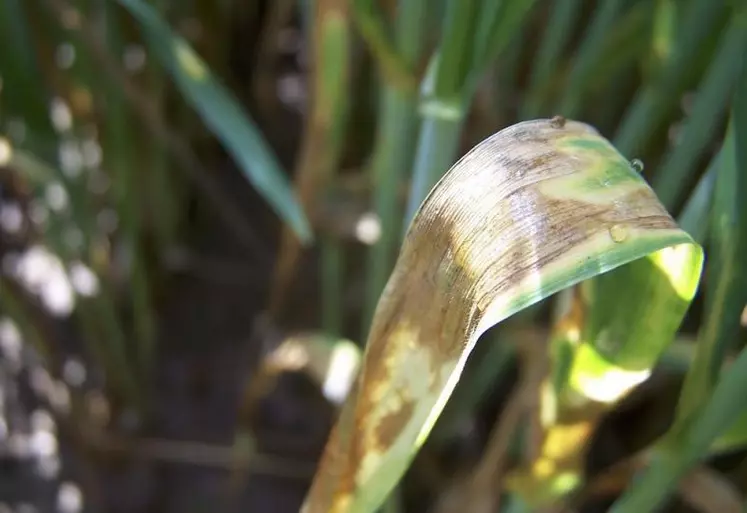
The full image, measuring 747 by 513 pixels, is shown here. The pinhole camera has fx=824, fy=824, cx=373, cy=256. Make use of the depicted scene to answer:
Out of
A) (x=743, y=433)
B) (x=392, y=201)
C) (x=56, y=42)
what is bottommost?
(x=743, y=433)

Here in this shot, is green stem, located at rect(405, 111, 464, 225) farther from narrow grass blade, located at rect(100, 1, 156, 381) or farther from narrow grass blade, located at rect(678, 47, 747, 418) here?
narrow grass blade, located at rect(100, 1, 156, 381)

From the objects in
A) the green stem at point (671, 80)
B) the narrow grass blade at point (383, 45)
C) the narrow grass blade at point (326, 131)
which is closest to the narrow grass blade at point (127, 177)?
the narrow grass blade at point (326, 131)

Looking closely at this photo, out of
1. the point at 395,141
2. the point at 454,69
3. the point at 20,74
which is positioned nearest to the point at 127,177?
the point at 20,74

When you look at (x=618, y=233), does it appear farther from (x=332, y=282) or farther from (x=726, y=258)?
(x=332, y=282)

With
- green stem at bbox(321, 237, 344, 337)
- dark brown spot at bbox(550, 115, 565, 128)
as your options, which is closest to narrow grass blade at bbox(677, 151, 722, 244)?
dark brown spot at bbox(550, 115, 565, 128)

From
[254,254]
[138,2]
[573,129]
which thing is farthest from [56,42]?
[573,129]

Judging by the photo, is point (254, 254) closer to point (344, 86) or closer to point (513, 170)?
point (344, 86)
